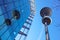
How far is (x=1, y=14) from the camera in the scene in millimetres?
12859

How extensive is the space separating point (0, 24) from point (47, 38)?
812cm

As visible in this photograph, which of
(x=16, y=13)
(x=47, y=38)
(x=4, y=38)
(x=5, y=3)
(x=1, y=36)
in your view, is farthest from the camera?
(x=5, y=3)

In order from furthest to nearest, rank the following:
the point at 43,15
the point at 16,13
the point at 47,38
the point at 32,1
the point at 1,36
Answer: the point at 32,1 < the point at 1,36 < the point at 16,13 < the point at 43,15 < the point at 47,38

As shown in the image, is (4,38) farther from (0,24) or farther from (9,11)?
(9,11)

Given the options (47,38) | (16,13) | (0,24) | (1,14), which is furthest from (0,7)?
(47,38)

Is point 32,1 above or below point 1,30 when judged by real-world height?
above

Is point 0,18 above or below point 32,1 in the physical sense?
below

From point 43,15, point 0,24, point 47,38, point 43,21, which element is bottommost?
point 47,38

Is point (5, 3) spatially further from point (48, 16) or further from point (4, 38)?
point (48, 16)

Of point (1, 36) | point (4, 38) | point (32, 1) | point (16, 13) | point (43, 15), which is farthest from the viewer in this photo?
point (32, 1)

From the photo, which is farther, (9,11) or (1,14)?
(9,11)

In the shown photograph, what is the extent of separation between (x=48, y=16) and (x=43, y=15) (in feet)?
1.16

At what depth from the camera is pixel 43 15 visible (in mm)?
6934

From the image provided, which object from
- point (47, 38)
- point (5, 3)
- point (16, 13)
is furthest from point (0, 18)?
point (47, 38)
